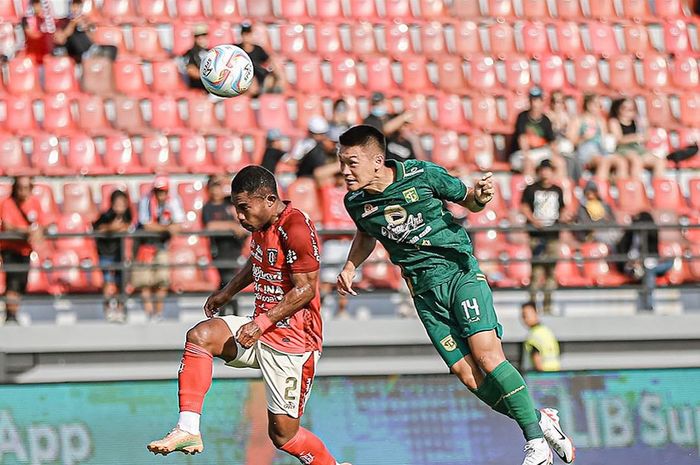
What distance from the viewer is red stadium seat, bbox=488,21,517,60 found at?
16.0 meters

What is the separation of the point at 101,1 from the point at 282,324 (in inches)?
377

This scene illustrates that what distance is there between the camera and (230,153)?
1410 cm

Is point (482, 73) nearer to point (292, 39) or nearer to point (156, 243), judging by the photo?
point (292, 39)

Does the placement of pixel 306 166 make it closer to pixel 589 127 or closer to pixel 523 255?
pixel 523 255

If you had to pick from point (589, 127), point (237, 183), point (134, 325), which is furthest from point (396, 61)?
point (237, 183)

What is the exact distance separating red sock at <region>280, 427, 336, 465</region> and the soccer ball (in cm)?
225

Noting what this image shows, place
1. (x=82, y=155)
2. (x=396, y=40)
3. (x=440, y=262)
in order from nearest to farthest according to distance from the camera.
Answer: (x=440, y=262) → (x=82, y=155) → (x=396, y=40)

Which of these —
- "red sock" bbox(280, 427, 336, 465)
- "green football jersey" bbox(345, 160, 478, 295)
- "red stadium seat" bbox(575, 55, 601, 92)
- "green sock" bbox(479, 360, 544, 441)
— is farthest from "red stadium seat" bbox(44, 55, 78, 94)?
"green sock" bbox(479, 360, 544, 441)

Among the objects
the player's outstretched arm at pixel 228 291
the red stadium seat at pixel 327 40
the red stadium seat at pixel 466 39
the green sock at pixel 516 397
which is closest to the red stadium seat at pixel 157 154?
the red stadium seat at pixel 327 40

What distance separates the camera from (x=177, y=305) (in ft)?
41.7

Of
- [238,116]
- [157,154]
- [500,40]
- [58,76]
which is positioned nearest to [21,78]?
[58,76]

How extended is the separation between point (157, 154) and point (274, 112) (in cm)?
151

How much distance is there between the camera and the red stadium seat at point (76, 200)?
13461 millimetres

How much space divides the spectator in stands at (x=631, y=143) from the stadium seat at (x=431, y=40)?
8.49 ft
